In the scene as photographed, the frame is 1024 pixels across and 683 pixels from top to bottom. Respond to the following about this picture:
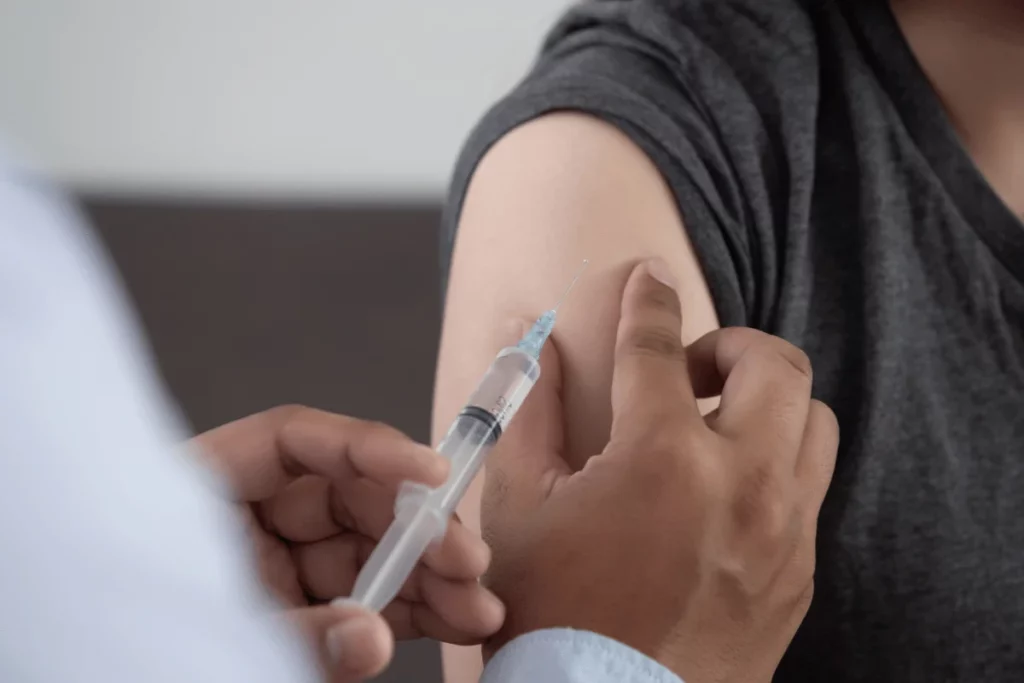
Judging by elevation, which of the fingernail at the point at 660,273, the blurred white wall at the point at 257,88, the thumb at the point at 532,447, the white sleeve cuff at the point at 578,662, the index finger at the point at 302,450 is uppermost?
the blurred white wall at the point at 257,88

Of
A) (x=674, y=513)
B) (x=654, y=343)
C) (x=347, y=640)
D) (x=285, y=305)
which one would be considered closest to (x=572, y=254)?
(x=654, y=343)

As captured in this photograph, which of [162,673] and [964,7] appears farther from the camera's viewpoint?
[964,7]

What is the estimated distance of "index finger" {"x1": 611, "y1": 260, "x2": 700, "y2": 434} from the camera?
1.57 feet

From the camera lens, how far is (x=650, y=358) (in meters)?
0.51

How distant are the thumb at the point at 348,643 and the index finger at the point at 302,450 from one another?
0.32ft

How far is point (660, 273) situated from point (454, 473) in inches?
8.1

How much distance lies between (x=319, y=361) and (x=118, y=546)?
101 centimetres

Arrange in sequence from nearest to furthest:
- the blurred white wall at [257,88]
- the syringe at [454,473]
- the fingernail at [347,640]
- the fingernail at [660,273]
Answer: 1. the fingernail at [347,640]
2. the syringe at [454,473]
3. the fingernail at [660,273]
4. the blurred white wall at [257,88]

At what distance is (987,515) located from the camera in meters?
0.69

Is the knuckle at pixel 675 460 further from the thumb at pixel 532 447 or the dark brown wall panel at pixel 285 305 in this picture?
the dark brown wall panel at pixel 285 305

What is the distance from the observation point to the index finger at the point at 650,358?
0.48 meters

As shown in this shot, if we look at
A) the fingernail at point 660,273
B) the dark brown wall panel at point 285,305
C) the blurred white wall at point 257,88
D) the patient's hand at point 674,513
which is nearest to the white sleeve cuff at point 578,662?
the patient's hand at point 674,513

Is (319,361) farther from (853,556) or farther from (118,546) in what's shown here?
(118,546)

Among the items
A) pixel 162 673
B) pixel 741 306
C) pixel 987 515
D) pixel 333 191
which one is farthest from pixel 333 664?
pixel 333 191
